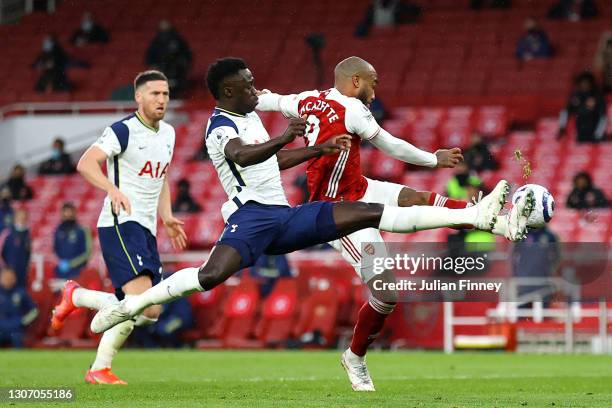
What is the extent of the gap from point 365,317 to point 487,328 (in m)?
7.94

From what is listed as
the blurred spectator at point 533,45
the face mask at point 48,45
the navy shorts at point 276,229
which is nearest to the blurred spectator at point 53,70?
the face mask at point 48,45

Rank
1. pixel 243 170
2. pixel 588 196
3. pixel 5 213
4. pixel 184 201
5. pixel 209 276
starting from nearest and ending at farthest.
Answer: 1. pixel 209 276
2. pixel 243 170
3. pixel 588 196
4. pixel 5 213
5. pixel 184 201

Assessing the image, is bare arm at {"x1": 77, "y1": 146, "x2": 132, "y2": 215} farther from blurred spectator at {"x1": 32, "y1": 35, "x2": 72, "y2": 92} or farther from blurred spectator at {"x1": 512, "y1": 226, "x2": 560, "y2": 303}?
blurred spectator at {"x1": 32, "y1": 35, "x2": 72, "y2": 92}

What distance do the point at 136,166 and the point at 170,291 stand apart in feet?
6.47

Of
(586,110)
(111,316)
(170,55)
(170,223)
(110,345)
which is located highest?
(170,55)

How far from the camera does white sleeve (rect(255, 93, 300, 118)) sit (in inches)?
415

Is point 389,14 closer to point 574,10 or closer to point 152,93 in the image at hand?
point 574,10

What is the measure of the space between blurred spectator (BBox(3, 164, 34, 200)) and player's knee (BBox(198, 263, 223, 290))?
15.6m

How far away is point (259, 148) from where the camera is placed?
30.0ft

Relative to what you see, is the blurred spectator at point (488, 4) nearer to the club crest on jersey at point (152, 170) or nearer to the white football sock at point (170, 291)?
the club crest on jersey at point (152, 170)

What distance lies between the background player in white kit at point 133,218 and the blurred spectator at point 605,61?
1271cm

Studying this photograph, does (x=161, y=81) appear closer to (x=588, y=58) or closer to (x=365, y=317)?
(x=365, y=317)

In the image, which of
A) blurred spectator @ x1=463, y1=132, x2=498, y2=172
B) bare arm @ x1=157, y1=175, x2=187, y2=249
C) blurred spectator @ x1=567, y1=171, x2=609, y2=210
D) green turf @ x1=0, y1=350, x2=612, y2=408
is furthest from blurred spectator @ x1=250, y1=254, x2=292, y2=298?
bare arm @ x1=157, y1=175, x2=187, y2=249

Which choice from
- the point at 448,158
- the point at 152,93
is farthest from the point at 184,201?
the point at 448,158
